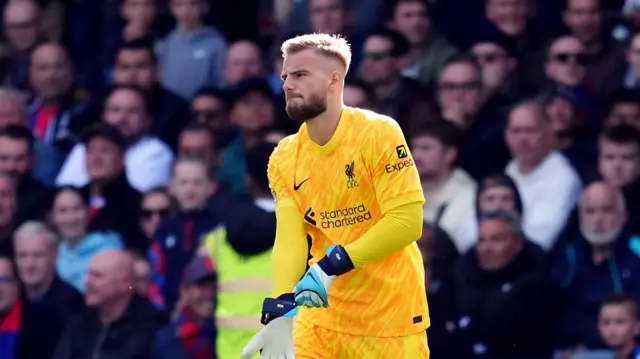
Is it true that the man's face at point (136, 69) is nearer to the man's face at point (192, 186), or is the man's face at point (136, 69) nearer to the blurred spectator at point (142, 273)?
the man's face at point (192, 186)

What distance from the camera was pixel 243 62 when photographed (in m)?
12.6

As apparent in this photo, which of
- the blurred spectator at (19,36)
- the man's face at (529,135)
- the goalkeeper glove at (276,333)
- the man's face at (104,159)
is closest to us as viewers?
the goalkeeper glove at (276,333)

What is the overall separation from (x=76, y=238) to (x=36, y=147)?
141 centimetres

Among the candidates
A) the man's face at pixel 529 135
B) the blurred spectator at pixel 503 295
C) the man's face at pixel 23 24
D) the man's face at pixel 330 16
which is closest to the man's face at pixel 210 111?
the man's face at pixel 330 16

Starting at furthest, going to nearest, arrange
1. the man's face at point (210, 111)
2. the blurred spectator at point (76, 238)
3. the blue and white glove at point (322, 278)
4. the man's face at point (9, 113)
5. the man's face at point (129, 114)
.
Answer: the man's face at point (9, 113) → the man's face at point (129, 114) → the man's face at point (210, 111) → the blurred spectator at point (76, 238) → the blue and white glove at point (322, 278)

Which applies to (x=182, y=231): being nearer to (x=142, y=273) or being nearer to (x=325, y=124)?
(x=142, y=273)

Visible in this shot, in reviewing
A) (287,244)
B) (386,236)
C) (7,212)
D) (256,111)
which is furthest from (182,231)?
(386,236)

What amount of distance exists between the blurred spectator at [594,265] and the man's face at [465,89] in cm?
137

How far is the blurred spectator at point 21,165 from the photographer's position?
12.4 meters

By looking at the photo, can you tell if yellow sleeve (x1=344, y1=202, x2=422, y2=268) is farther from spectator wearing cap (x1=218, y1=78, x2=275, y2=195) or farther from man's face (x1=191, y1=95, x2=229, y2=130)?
man's face (x1=191, y1=95, x2=229, y2=130)

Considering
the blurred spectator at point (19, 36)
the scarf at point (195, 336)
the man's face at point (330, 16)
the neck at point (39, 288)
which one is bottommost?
the scarf at point (195, 336)

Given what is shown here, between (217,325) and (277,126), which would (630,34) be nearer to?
(277,126)

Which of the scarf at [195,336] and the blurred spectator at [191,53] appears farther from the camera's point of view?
the blurred spectator at [191,53]

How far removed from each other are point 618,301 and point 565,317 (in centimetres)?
39
